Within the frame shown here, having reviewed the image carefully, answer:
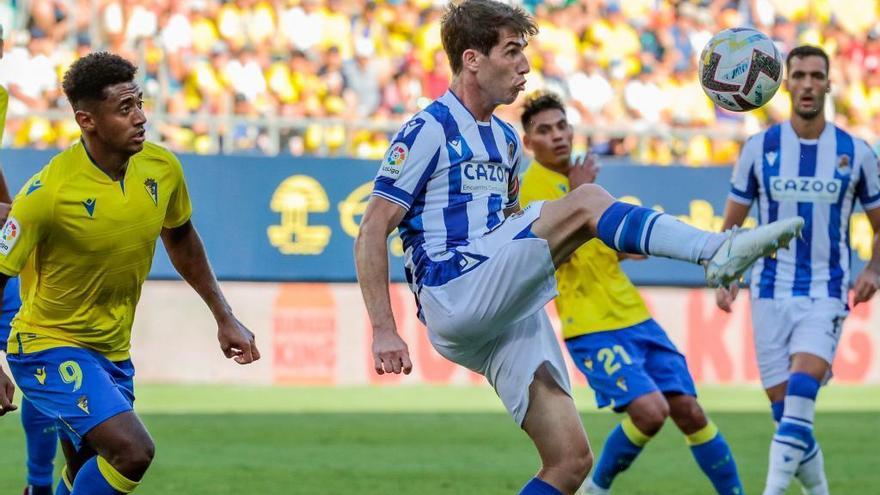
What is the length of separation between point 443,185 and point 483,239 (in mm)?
256

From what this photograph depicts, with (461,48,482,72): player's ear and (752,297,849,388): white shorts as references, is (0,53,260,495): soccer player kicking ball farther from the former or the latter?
(752,297,849,388): white shorts

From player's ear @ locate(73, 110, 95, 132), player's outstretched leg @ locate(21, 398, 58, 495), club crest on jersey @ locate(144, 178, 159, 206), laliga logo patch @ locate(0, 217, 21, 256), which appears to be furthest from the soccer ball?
player's outstretched leg @ locate(21, 398, 58, 495)

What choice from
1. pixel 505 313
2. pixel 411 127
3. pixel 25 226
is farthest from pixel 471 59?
pixel 25 226

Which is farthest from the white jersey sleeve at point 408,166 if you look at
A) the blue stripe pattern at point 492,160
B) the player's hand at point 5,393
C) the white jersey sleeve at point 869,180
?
the white jersey sleeve at point 869,180

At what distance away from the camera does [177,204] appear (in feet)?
18.3

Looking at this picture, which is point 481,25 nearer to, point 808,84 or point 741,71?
point 741,71

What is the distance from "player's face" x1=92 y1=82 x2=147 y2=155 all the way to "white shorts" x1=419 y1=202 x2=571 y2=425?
1.24 m

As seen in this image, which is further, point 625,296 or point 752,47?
point 625,296

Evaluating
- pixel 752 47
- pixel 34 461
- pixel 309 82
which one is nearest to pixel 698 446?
pixel 752 47

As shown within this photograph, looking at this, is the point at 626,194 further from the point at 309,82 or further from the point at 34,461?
the point at 34,461

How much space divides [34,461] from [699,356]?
9356 millimetres

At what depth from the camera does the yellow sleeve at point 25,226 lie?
16.3 ft

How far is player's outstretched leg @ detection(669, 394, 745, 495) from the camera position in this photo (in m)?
7.17

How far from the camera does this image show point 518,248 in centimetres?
473
